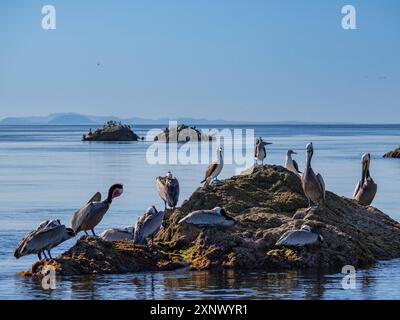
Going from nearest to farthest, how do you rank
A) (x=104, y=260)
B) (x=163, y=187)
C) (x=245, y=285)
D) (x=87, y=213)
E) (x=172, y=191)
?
(x=245, y=285)
(x=104, y=260)
(x=87, y=213)
(x=172, y=191)
(x=163, y=187)

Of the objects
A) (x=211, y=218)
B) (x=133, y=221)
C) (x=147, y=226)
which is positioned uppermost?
(x=211, y=218)

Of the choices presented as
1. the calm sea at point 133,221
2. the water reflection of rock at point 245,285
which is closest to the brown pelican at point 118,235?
the calm sea at point 133,221

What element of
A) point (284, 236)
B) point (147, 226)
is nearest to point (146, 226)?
point (147, 226)

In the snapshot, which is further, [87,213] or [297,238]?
[87,213]

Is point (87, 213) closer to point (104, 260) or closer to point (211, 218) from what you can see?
point (104, 260)

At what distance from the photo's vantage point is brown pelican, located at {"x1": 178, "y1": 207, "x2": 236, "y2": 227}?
16984mm

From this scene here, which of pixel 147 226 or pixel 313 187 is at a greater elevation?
pixel 313 187

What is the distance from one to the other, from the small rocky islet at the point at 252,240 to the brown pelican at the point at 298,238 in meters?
0.32

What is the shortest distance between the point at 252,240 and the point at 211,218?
761mm

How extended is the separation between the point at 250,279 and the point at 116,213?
29.9 feet

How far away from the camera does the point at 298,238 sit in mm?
16562

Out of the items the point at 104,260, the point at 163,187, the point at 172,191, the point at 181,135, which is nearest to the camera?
the point at 104,260

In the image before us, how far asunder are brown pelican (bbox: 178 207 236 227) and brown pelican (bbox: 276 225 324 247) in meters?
0.94

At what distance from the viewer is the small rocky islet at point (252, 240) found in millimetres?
16500
